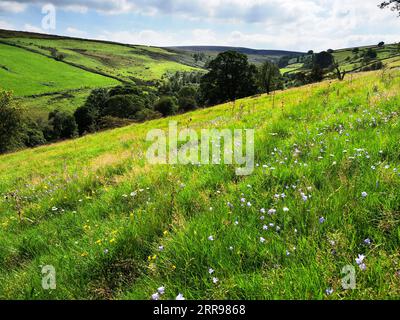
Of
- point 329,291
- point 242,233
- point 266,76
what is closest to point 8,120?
point 266,76

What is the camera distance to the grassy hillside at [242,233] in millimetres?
2598

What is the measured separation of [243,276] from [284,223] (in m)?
0.84

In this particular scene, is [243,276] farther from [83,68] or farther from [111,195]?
[83,68]

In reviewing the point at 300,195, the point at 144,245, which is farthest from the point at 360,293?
the point at 144,245

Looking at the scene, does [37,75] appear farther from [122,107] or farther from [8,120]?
[8,120]

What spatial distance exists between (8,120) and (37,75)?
123326 mm

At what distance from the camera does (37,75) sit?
165m

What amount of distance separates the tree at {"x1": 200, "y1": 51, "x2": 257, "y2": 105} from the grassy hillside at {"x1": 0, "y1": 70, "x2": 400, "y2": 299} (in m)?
63.3

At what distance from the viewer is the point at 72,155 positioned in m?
21.8

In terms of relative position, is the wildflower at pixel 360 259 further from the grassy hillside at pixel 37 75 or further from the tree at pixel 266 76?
the grassy hillside at pixel 37 75

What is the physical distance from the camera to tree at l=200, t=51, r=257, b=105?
2648 inches

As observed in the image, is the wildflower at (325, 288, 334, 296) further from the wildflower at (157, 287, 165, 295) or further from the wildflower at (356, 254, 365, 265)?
the wildflower at (157, 287, 165, 295)

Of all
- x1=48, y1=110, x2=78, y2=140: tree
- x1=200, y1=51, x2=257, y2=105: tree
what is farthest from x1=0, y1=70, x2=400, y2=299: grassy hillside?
x1=48, y1=110, x2=78, y2=140: tree

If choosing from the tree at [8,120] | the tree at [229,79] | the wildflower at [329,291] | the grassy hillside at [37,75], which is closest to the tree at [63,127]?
the tree at [8,120]
